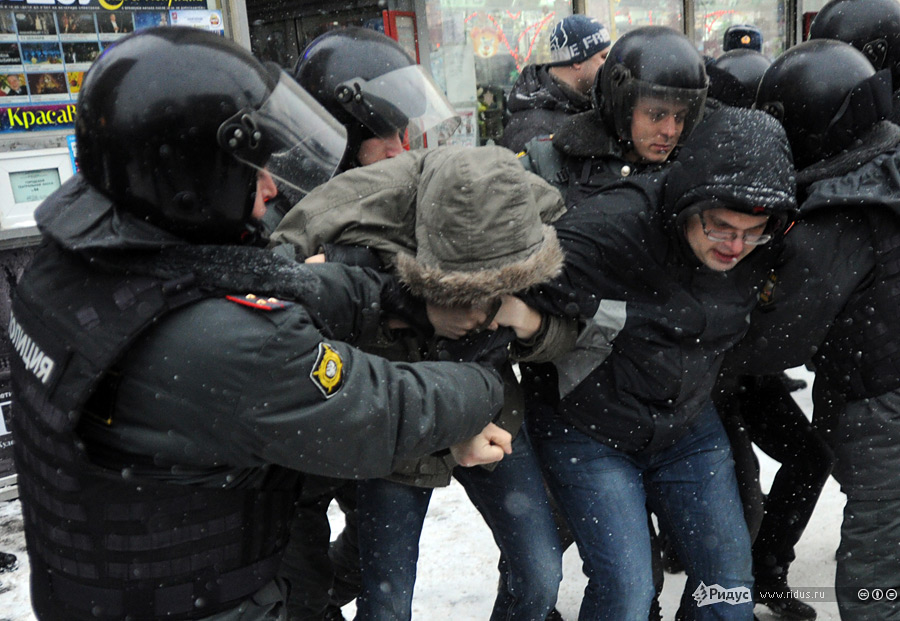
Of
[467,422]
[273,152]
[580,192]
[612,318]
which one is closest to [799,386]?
[580,192]

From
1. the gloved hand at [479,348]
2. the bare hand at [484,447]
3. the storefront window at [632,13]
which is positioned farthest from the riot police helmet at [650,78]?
the storefront window at [632,13]

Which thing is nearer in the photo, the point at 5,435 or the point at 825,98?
the point at 825,98

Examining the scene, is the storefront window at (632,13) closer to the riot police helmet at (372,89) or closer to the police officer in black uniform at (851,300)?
the riot police helmet at (372,89)

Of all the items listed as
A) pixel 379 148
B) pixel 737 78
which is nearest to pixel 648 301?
pixel 379 148

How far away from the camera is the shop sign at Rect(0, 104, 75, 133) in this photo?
3959 mm

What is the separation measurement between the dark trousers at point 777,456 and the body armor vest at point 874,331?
1.86ft

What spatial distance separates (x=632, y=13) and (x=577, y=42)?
3535mm

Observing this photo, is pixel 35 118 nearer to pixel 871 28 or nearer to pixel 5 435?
pixel 5 435

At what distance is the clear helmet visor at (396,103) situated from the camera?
268 centimetres

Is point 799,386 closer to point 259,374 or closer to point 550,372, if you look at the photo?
point 550,372

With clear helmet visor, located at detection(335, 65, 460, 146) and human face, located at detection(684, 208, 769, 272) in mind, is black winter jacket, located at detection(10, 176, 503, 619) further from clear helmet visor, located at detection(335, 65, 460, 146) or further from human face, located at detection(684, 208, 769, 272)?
clear helmet visor, located at detection(335, 65, 460, 146)

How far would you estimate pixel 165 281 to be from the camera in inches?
59.9

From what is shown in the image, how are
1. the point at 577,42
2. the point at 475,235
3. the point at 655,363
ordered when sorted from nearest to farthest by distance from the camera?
the point at 475,235 < the point at 655,363 < the point at 577,42

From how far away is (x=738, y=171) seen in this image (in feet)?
6.95
